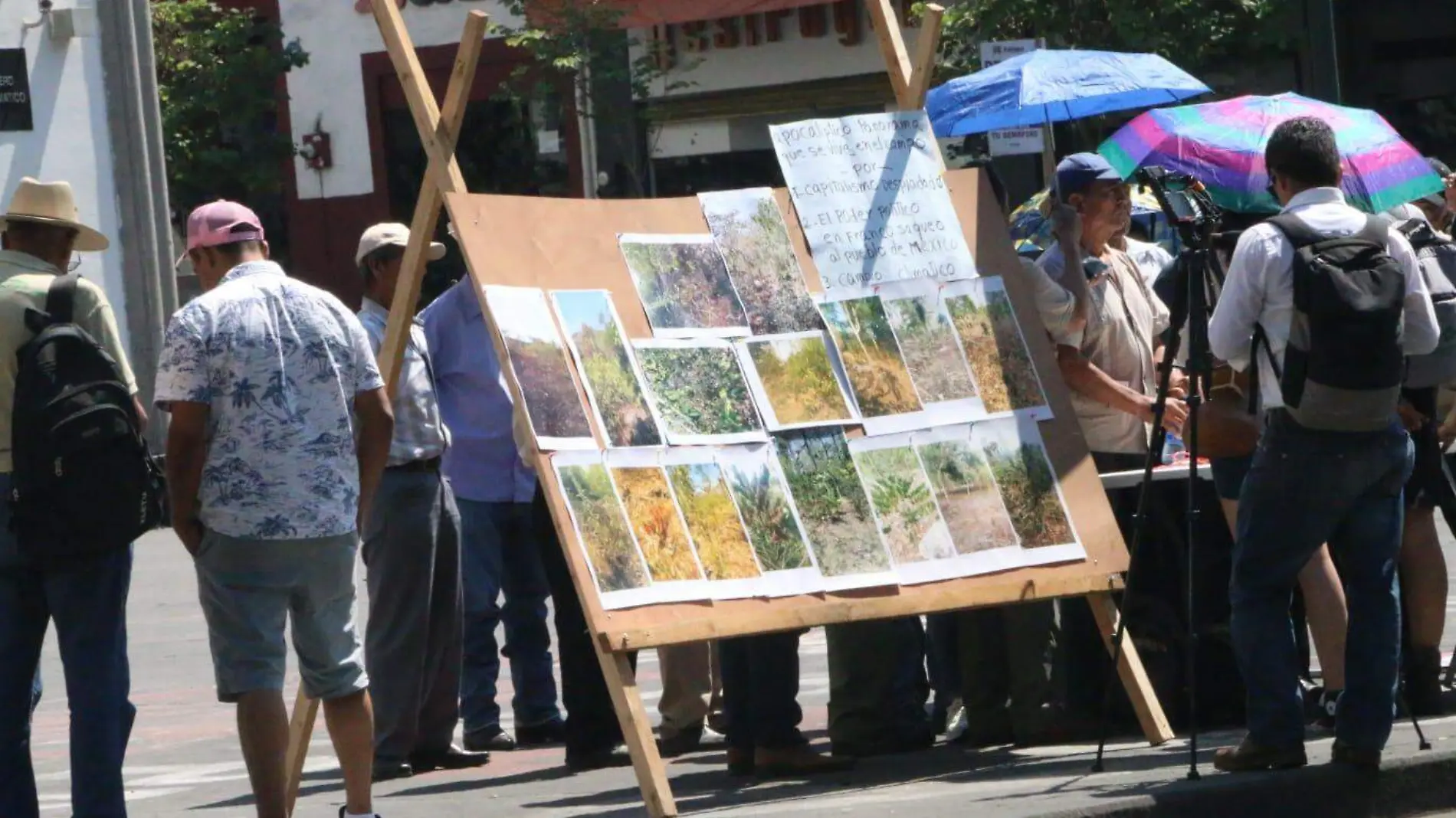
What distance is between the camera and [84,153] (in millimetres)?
22578

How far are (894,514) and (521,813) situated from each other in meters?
1.44

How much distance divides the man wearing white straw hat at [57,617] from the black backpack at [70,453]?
0.22 ft

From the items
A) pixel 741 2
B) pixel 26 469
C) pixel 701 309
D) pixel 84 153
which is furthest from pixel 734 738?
pixel 741 2

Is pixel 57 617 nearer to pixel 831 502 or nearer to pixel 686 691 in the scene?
pixel 831 502

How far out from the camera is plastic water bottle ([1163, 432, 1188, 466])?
8445 millimetres

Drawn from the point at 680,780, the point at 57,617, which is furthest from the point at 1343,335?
the point at 57,617

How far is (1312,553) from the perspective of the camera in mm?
6879

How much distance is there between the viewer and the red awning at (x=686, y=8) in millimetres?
27125

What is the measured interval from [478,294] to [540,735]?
298 centimetres

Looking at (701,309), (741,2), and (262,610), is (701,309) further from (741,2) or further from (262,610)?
(741,2)

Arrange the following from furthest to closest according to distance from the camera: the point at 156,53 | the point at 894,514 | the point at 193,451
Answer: the point at 156,53 → the point at 894,514 → the point at 193,451

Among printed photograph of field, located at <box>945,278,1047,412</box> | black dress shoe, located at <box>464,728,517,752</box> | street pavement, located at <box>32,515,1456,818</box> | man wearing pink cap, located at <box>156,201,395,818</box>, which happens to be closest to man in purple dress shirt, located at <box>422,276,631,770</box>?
black dress shoe, located at <box>464,728,517,752</box>

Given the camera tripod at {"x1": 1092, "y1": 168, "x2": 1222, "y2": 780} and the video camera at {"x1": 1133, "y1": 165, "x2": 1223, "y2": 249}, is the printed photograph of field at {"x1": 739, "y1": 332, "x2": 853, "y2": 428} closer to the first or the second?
the camera tripod at {"x1": 1092, "y1": 168, "x2": 1222, "y2": 780}

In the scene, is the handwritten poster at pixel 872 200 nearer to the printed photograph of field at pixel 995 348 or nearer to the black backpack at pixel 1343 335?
the printed photograph of field at pixel 995 348
